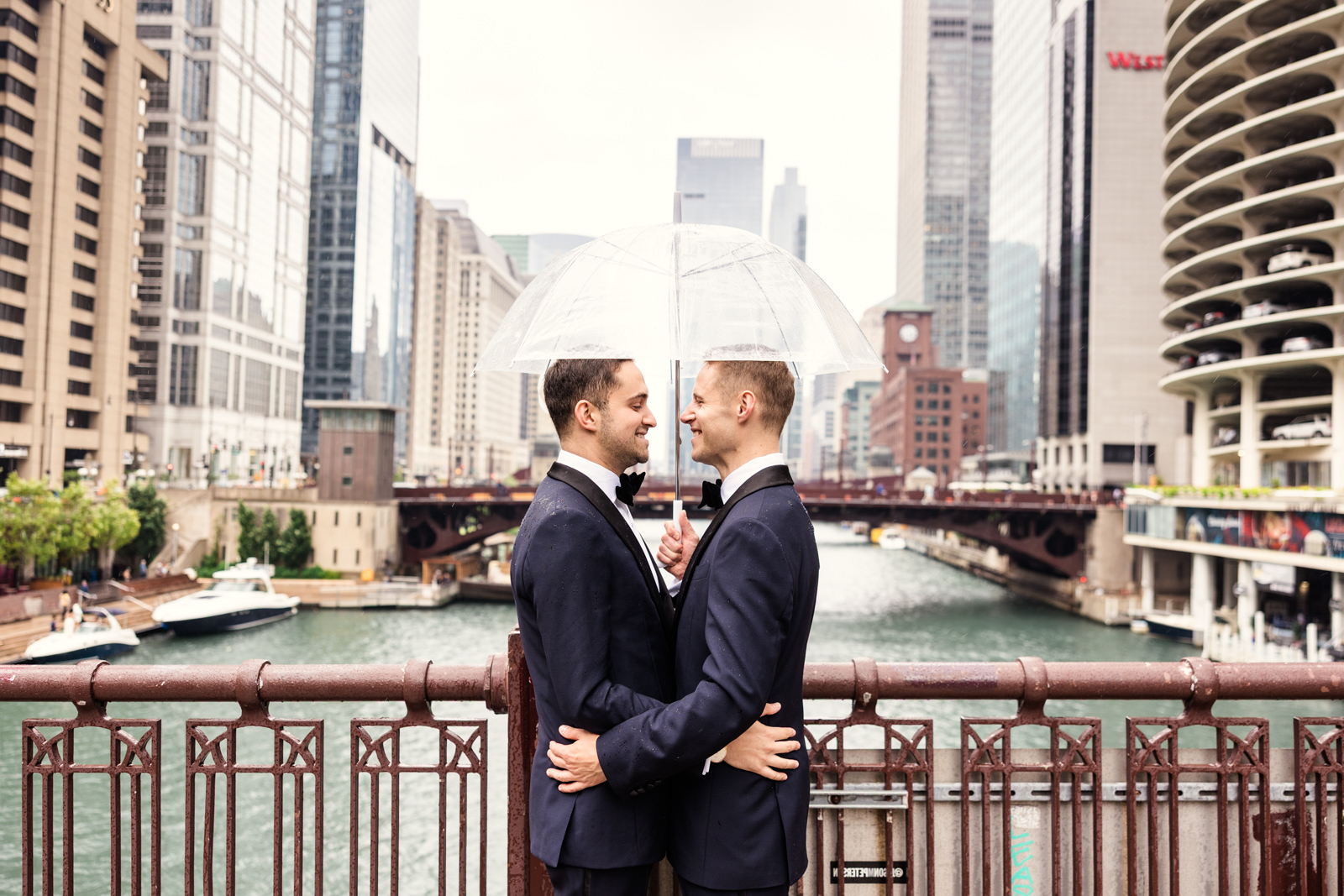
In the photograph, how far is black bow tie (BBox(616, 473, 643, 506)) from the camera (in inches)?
115

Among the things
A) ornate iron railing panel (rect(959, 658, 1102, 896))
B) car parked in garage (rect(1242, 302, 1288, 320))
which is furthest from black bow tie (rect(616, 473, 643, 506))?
car parked in garage (rect(1242, 302, 1288, 320))

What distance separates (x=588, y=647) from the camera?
2686 mm

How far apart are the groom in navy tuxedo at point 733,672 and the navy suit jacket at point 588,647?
7 centimetres

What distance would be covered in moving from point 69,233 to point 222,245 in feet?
81.7

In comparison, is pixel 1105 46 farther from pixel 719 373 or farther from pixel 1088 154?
pixel 719 373

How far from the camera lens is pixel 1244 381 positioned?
4928cm

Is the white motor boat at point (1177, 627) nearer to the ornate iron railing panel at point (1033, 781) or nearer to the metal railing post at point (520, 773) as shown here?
the ornate iron railing panel at point (1033, 781)

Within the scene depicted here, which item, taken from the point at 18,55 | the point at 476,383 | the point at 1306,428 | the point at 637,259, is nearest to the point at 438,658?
the point at 637,259

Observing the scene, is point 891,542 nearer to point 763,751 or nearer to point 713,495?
point 713,495

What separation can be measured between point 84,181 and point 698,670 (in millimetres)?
81050

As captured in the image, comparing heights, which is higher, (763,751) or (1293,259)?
(1293,259)

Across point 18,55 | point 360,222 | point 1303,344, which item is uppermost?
point 360,222

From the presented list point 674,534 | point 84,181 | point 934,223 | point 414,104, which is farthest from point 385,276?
point 674,534

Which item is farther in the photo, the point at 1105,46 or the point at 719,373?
the point at 1105,46
